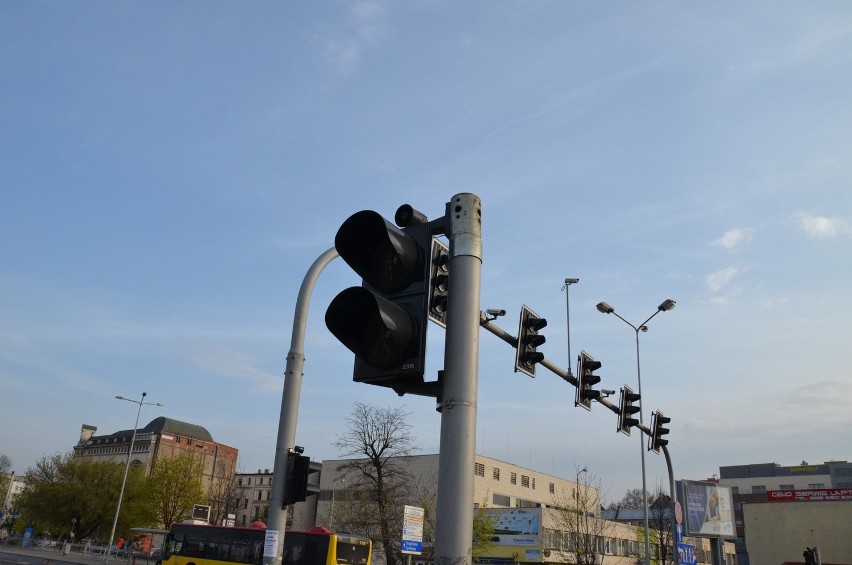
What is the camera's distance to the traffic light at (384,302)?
3693 mm

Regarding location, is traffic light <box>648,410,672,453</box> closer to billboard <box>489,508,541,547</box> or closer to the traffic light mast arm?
the traffic light mast arm

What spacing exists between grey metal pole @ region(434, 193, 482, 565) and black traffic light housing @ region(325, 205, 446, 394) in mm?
181

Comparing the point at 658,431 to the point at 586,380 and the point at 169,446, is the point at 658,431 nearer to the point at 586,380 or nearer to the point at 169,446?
the point at 586,380

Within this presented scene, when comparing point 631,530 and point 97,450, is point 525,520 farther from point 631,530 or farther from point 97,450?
point 97,450

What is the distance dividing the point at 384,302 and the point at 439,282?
0.39 m

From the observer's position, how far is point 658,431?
18.8 m

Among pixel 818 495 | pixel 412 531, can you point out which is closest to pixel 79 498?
pixel 412 531

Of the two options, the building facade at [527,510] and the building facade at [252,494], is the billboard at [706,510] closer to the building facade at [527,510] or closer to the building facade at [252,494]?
the building facade at [527,510]

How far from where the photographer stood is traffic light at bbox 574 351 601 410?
13.5m

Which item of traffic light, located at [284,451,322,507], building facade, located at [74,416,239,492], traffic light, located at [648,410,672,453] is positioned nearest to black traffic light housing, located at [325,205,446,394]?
traffic light, located at [284,451,322,507]

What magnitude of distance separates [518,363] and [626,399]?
8.78 metres

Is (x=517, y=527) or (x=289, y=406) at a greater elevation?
(x=517, y=527)

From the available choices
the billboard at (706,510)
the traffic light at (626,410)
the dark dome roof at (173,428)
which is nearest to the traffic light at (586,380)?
the traffic light at (626,410)

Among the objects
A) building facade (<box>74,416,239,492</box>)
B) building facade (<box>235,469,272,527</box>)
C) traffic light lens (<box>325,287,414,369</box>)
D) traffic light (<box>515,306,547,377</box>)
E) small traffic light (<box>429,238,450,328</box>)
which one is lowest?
traffic light lens (<box>325,287,414,369</box>)
